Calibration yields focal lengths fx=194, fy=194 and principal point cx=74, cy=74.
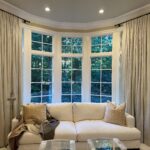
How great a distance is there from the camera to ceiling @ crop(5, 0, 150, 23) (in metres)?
3.89

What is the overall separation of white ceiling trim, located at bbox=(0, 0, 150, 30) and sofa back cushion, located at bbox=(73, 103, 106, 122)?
2145 mm

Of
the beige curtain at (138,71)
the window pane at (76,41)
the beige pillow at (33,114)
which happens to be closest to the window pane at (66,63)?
the window pane at (76,41)

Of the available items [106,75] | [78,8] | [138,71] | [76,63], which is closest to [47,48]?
[76,63]

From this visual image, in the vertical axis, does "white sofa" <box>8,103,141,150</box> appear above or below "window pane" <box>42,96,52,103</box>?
below

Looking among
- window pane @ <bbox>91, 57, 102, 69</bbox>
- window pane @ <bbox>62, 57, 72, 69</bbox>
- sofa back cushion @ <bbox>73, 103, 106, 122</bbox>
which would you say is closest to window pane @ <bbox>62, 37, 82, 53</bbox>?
window pane @ <bbox>62, 57, 72, 69</bbox>

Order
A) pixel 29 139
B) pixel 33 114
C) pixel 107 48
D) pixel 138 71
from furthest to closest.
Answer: pixel 107 48 < pixel 138 71 < pixel 33 114 < pixel 29 139

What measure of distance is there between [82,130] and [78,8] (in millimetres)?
2584

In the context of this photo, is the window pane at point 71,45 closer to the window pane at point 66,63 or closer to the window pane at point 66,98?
the window pane at point 66,63

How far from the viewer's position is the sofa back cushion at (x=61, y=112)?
166 inches

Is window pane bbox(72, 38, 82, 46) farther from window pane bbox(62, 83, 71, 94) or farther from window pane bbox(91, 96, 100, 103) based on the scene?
window pane bbox(91, 96, 100, 103)

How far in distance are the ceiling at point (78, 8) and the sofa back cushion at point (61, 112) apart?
2150 mm

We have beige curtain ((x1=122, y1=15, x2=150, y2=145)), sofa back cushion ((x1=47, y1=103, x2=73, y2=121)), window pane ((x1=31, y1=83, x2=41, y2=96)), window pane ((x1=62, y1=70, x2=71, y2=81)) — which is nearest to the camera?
beige curtain ((x1=122, y1=15, x2=150, y2=145))

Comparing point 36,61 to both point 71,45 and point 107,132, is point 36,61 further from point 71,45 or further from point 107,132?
point 107,132

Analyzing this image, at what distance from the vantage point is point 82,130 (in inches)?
140
